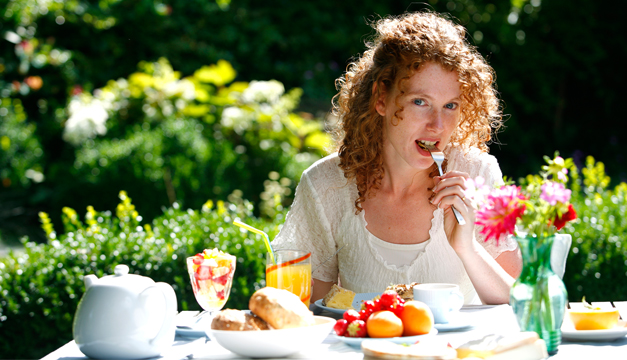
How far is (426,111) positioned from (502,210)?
0.85 m

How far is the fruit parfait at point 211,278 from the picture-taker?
1.54m

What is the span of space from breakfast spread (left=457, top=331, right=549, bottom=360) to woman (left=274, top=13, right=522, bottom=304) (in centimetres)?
64

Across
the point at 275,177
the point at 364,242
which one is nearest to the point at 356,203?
the point at 364,242

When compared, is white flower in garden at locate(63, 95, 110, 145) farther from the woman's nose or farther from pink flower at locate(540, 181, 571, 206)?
pink flower at locate(540, 181, 571, 206)

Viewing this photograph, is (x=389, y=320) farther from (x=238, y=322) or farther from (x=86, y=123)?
(x=86, y=123)

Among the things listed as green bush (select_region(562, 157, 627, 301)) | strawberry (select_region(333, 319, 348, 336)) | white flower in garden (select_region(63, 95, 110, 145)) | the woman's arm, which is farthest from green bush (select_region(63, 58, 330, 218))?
strawberry (select_region(333, 319, 348, 336))

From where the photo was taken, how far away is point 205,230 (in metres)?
2.99

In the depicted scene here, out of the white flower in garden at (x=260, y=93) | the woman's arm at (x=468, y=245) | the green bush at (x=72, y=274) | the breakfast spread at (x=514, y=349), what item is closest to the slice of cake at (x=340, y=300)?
the woman's arm at (x=468, y=245)

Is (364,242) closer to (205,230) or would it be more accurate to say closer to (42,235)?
(205,230)

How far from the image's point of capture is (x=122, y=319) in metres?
1.32

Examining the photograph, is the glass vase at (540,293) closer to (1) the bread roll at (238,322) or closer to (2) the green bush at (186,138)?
(1) the bread roll at (238,322)

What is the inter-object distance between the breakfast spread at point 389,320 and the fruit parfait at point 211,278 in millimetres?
318

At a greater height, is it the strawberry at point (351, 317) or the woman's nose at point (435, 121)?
the woman's nose at point (435, 121)

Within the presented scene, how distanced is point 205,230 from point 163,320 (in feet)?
5.39
